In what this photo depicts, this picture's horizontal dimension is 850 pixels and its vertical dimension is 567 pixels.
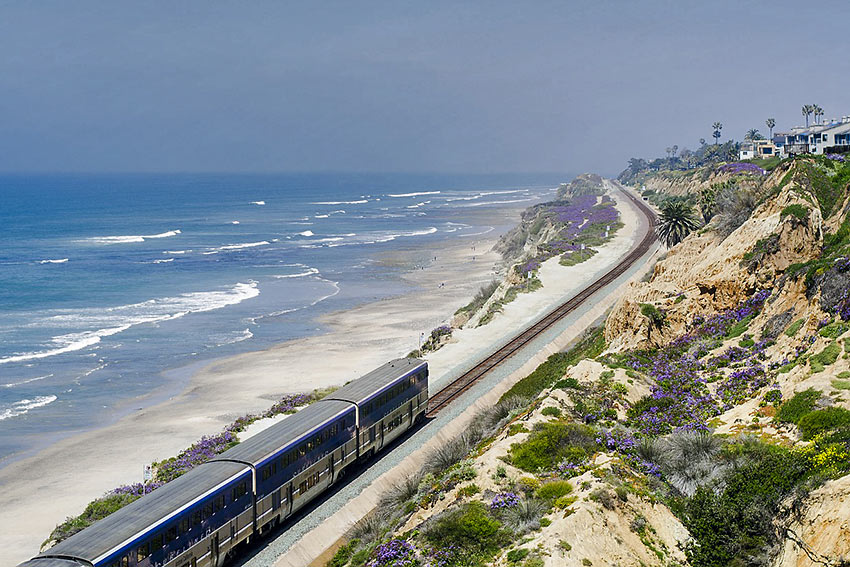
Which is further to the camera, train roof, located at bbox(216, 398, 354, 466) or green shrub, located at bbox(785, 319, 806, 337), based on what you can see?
green shrub, located at bbox(785, 319, 806, 337)

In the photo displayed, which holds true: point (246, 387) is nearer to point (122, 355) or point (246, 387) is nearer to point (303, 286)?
point (122, 355)

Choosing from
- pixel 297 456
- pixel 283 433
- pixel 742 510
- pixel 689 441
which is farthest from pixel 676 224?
pixel 742 510

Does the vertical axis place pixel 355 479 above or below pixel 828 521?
below

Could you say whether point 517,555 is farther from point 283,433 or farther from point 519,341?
point 519,341

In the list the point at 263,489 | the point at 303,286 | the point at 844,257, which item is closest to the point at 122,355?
the point at 303,286

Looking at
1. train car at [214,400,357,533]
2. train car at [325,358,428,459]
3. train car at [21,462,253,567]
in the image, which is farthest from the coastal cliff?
train car at [21,462,253,567]

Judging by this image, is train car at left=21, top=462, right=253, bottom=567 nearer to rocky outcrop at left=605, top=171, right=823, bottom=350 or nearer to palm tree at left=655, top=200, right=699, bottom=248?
rocky outcrop at left=605, top=171, right=823, bottom=350
